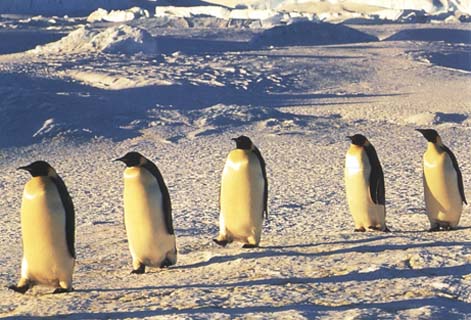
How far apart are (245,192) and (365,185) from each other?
2.84ft

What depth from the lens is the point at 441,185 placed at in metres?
5.67

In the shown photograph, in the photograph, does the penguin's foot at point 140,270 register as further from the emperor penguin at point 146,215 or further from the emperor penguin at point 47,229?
the emperor penguin at point 47,229

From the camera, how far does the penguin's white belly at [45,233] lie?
4.25 m

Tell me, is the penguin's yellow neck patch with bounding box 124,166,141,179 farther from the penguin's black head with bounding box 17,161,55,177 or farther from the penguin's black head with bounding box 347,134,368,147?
the penguin's black head with bounding box 347,134,368,147

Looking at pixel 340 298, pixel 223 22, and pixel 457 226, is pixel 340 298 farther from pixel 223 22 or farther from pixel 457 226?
pixel 223 22

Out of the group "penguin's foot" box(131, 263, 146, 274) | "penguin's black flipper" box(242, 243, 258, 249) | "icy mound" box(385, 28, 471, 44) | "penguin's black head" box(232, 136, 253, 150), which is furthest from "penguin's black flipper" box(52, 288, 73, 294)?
"icy mound" box(385, 28, 471, 44)

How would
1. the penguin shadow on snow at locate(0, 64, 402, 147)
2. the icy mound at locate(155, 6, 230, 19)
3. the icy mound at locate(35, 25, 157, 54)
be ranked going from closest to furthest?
the penguin shadow on snow at locate(0, 64, 402, 147)
the icy mound at locate(35, 25, 157, 54)
the icy mound at locate(155, 6, 230, 19)

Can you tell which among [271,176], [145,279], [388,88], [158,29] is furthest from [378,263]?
[158,29]

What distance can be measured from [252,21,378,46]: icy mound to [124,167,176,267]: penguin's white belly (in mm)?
20252

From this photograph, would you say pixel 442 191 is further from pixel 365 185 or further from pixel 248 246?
pixel 248 246

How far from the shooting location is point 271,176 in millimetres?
9430

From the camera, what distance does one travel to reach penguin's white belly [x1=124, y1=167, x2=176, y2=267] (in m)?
4.63

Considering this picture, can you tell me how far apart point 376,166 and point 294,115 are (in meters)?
8.24

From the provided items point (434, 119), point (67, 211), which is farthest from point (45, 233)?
point (434, 119)
